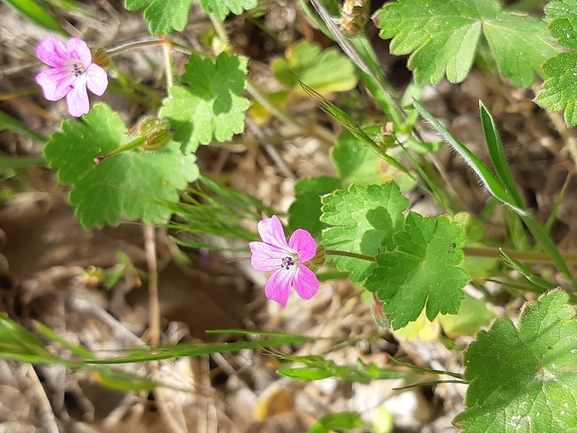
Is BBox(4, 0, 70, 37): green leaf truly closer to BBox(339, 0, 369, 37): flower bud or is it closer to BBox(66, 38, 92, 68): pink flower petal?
BBox(66, 38, 92, 68): pink flower petal

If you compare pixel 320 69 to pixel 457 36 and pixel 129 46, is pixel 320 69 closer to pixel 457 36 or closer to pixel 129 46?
pixel 457 36

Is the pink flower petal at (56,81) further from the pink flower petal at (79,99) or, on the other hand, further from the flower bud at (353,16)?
the flower bud at (353,16)

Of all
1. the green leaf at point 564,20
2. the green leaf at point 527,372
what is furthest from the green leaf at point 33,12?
the green leaf at point 527,372

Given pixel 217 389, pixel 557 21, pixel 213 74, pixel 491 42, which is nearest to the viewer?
pixel 557 21

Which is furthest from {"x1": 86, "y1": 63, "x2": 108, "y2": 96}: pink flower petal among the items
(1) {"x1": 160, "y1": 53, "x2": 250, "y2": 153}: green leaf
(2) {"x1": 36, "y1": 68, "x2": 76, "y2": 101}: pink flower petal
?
(1) {"x1": 160, "y1": 53, "x2": 250, "y2": 153}: green leaf

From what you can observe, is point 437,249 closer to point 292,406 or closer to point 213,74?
point 213,74

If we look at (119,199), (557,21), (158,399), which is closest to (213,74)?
(119,199)
